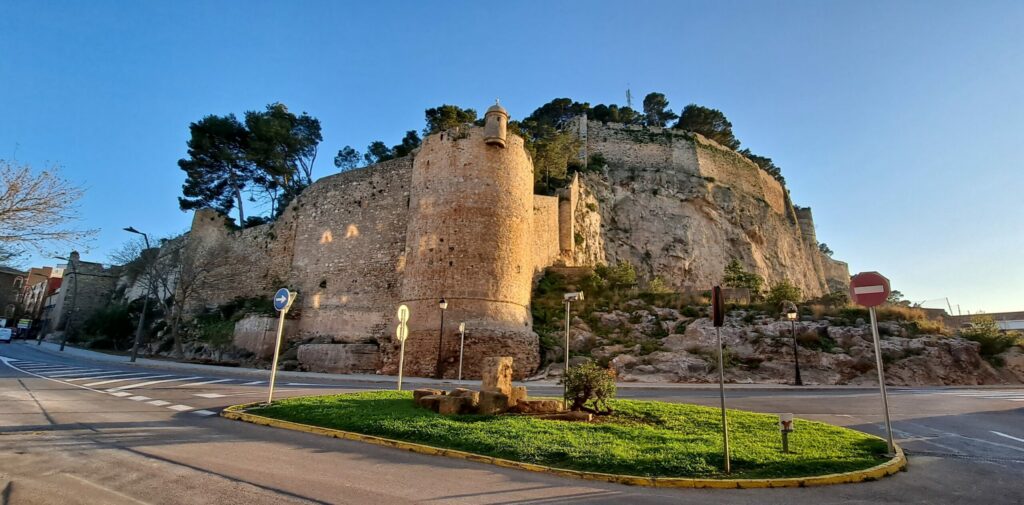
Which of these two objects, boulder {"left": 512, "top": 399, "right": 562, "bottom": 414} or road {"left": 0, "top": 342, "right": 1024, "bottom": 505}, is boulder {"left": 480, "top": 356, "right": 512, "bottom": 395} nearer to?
boulder {"left": 512, "top": 399, "right": 562, "bottom": 414}

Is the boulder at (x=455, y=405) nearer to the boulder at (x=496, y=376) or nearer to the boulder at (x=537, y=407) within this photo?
the boulder at (x=496, y=376)

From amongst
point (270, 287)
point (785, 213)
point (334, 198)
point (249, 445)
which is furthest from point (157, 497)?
point (785, 213)

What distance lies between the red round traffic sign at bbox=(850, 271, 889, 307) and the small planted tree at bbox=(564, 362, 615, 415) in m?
4.07

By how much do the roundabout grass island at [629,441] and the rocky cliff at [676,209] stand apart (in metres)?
25.8

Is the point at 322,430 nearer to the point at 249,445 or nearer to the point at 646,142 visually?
the point at 249,445

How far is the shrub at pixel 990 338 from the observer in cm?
1967

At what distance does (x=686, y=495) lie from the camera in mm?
4840

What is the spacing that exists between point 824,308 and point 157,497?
83.2ft

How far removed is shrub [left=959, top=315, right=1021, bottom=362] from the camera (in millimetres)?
19672

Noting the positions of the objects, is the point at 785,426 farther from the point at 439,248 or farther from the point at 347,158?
the point at 347,158

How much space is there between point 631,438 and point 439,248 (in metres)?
15.4

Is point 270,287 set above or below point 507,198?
below

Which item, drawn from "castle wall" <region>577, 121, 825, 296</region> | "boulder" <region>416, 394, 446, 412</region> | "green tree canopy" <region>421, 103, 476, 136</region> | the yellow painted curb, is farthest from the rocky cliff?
the yellow painted curb

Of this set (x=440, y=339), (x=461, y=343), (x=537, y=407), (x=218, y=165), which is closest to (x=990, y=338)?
(x=461, y=343)
